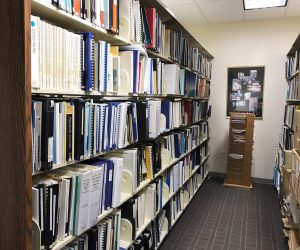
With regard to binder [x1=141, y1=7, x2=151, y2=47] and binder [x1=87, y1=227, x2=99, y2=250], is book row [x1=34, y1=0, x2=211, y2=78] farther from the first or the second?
binder [x1=87, y1=227, x2=99, y2=250]

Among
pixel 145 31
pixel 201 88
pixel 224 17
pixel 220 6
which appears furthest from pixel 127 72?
pixel 224 17

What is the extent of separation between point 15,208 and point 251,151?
4.01 metres

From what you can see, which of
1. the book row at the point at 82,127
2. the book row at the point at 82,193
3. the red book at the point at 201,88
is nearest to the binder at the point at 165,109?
the book row at the point at 82,127

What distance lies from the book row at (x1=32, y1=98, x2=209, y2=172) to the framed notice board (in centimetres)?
304

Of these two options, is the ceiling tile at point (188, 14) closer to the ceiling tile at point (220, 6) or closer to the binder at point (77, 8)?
the ceiling tile at point (220, 6)

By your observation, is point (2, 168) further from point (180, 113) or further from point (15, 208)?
point (180, 113)

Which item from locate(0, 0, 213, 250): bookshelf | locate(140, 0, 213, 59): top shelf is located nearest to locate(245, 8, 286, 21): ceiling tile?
locate(140, 0, 213, 59): top shelf

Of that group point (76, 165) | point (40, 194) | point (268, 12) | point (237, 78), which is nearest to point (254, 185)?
point (237, 78)

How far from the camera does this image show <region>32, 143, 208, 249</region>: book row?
1124 millimetres

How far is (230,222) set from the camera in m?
3.23

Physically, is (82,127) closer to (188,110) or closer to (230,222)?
(188,110)

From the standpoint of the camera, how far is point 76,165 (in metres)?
1.46

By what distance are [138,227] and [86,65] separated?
131 cm

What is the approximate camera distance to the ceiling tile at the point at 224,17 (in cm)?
423
